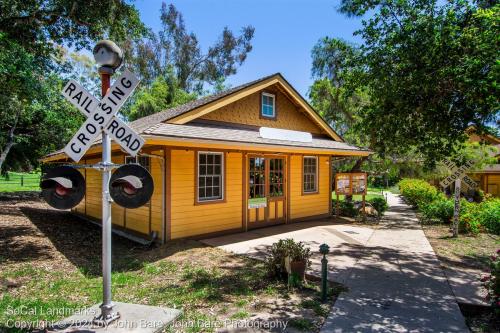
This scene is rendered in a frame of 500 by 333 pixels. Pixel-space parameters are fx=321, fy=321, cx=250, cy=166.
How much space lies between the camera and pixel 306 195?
495 inches

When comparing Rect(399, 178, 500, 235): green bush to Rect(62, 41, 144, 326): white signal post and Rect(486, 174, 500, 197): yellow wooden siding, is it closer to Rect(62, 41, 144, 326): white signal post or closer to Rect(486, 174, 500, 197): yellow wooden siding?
Rect(62, 41, 144, 326): white signal post

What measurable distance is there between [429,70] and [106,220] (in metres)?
6.30

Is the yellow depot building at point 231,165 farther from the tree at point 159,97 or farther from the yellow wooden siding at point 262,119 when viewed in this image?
the tree at point 159,97

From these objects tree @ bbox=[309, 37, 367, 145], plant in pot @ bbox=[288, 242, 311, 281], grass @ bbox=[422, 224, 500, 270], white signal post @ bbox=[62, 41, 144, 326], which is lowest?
grass @ bbox=[422, 224, 500, 270]

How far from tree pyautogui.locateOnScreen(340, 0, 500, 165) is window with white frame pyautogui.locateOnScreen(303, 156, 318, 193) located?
478 centimetres

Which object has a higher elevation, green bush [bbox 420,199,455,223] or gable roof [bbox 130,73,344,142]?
gable roof [bbox 130,73,344,142]

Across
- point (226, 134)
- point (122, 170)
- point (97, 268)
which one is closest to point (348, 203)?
point (226, 134)

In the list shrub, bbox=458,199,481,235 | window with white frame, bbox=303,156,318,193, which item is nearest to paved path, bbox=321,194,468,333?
shrub, bbox=458,199,481,235

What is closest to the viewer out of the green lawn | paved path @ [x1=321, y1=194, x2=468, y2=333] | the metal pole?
the metal pole

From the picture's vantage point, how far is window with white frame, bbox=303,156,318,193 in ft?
41.4

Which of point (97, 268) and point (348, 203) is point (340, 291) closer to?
point (97, 268)

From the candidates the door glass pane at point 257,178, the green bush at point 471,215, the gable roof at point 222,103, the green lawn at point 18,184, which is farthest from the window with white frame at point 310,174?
the green lawn at point 18,184

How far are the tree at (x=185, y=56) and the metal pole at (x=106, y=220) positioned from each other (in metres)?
28.3

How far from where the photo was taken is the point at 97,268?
21.9 ft
